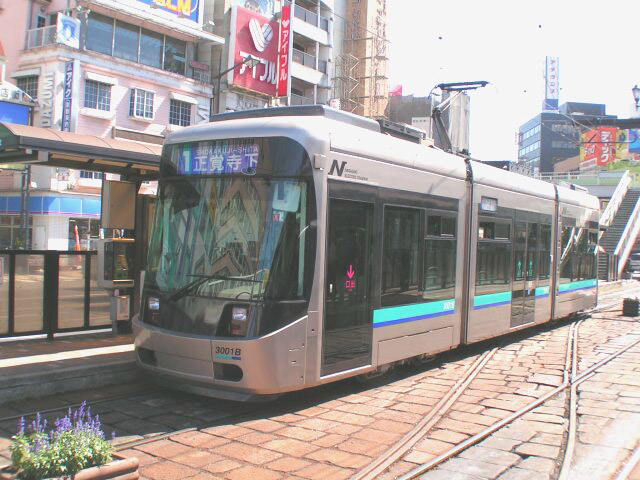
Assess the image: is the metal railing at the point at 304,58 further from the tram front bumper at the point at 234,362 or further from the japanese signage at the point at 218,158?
the tram front bumper at the point at 234,362

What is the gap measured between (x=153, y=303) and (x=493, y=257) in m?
5.89

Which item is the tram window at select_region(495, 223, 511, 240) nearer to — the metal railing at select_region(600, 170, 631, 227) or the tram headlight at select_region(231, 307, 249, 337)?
the tram headlight at select_region(231, 307, 249, 337)

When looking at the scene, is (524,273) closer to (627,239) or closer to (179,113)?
(179,113)

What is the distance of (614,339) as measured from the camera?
12.8 m

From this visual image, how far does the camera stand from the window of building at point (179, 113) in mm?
32562

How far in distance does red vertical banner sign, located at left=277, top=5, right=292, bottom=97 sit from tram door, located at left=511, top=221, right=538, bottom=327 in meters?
26.0

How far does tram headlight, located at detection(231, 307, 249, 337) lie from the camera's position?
627 cm

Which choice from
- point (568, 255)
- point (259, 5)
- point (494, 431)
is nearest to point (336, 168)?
point (494, 431)

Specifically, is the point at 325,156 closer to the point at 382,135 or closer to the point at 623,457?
the point at 382,135

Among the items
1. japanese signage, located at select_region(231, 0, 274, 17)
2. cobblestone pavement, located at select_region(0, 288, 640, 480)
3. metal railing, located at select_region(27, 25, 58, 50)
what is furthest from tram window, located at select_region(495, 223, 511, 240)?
japanese signage, located at select_region(231, 0, 274, 17)

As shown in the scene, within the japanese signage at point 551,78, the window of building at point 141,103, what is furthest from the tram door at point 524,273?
the japanese signage at point 551,78

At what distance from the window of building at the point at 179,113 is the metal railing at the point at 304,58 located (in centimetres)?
1128

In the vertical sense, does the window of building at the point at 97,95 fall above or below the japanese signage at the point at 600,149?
below

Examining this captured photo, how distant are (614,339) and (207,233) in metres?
9.81
